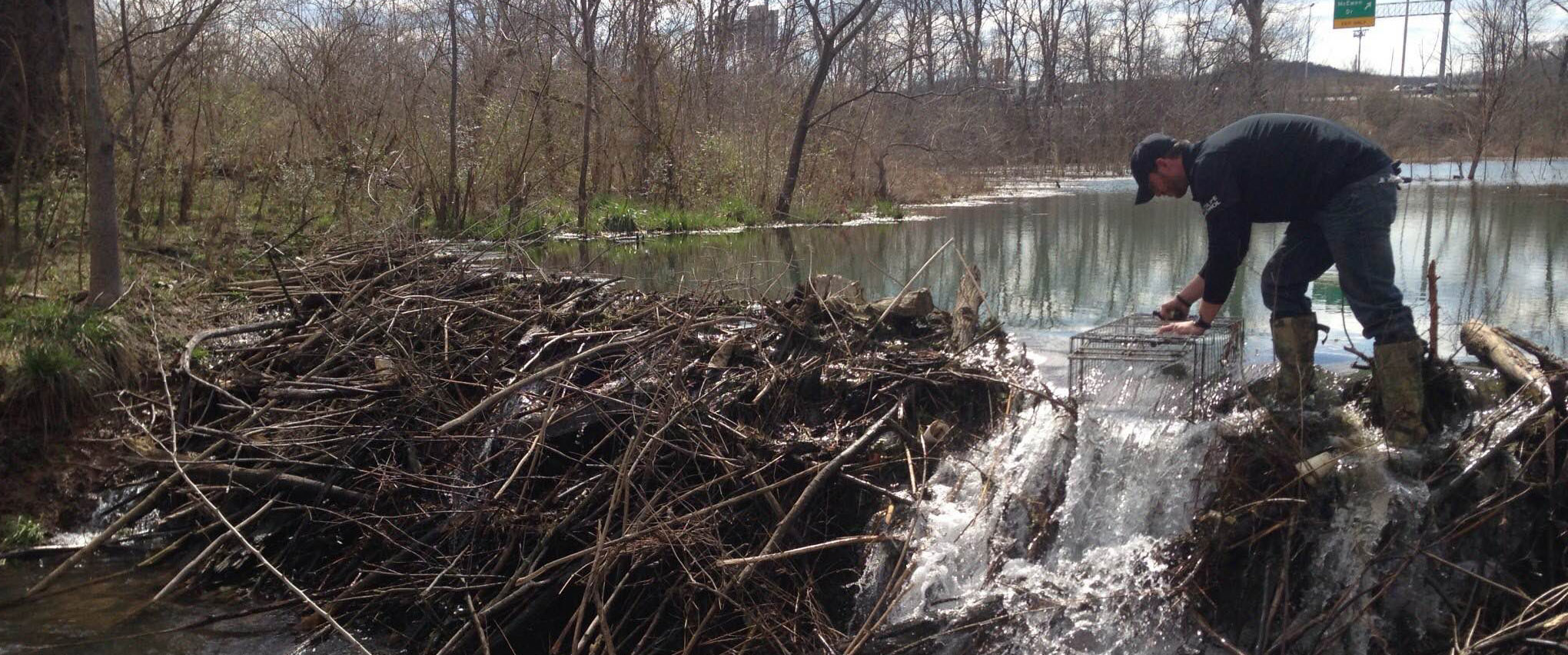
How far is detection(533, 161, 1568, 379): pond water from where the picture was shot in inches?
300

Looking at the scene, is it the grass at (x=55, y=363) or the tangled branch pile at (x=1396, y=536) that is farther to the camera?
the grass at (x=55, y=363)

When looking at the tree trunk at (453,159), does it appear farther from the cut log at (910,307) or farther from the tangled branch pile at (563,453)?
the cut log at (910,307)

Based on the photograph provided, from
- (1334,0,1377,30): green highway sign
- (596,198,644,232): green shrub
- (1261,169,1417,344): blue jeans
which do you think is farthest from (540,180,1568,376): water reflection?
(1334,0,1377,30): green highway sign

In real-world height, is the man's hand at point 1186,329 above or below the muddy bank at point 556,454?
above

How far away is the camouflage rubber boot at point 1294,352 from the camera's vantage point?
4.85 m

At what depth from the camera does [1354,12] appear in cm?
4025

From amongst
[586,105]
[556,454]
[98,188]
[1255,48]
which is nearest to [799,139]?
[586,105]

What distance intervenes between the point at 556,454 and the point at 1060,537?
2.20 metres

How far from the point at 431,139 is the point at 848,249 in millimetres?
5331

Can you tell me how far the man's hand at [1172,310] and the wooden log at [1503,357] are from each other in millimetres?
1246

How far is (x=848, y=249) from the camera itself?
13.5 meters

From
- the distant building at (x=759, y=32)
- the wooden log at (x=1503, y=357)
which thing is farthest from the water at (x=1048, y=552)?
the distant building at (x=759, y=32)

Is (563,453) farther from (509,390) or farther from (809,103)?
(809,103)

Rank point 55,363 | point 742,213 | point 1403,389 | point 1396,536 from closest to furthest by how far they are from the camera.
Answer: point 1396,536
point 1403,389
point 55,363
point 742,213
